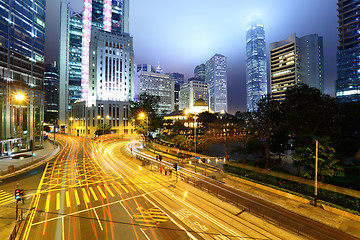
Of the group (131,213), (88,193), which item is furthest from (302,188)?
(88,193)

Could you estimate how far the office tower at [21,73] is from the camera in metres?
39.0

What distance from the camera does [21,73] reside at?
4312 centimetres

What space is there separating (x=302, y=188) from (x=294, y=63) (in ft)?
498

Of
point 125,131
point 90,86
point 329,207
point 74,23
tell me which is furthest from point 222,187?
point 74,23

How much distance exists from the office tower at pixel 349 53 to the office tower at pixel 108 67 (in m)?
119

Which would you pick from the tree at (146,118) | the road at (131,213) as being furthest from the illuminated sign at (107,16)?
the road at (131,213)

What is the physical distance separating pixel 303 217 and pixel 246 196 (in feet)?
18.0

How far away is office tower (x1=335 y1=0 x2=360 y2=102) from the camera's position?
93.4 meters

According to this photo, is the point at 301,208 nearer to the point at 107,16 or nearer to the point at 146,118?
the point at 146,118

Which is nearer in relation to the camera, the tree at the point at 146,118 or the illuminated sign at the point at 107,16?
the tree at the point at 146,118

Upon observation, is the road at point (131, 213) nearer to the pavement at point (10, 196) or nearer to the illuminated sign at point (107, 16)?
the pavement at point (10, 196)

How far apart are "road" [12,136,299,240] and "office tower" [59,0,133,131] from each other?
9602 cm

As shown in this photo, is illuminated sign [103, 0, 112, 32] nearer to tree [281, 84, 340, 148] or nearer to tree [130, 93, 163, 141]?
tree [130, 93, 163, 141]

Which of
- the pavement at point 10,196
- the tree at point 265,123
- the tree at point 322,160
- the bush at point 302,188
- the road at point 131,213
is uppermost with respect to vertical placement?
the tree at point 265,123
